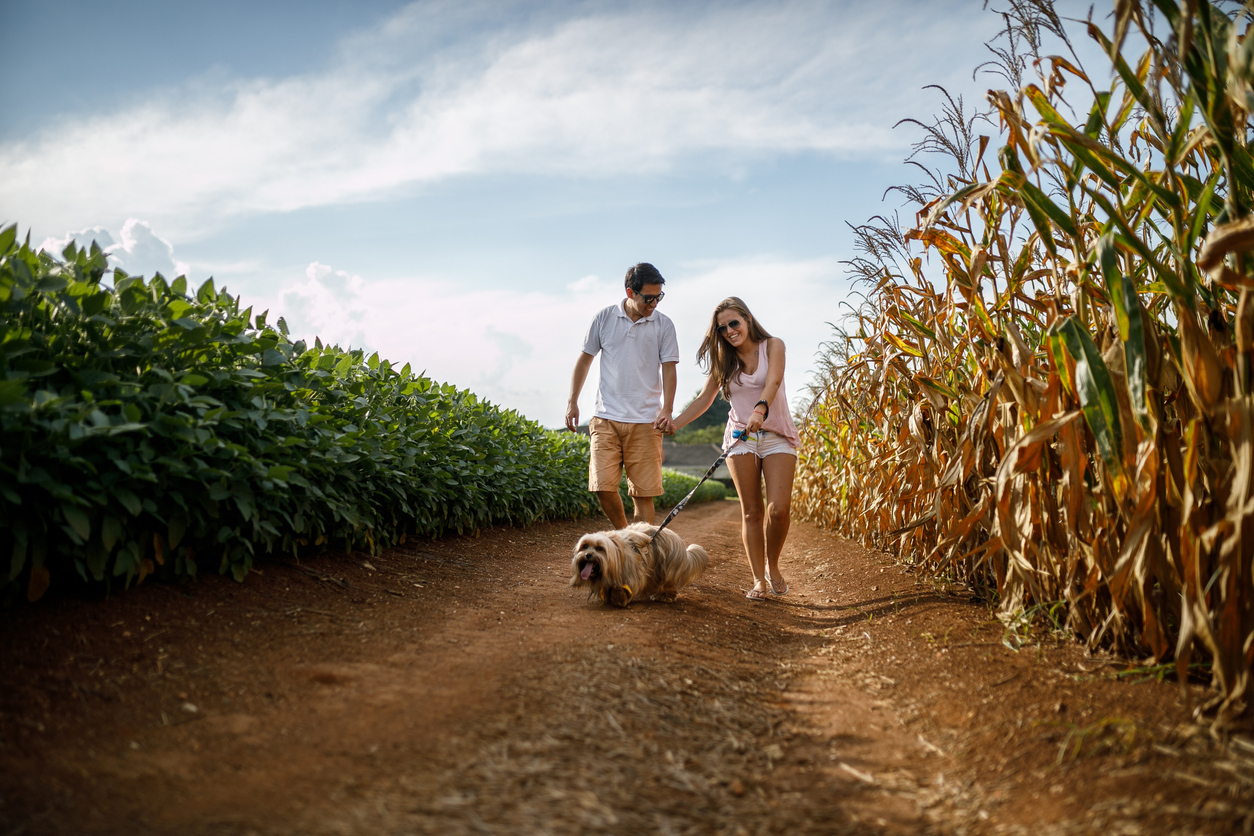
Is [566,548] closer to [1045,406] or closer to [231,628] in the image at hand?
[231,628]

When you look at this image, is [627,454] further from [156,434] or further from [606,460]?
[156,434]

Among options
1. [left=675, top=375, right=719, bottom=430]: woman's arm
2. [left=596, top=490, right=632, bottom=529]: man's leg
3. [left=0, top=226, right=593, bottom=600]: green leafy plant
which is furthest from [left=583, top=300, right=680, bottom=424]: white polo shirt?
[left=0, top=226, right=593, bottom=600]: green leafy plant

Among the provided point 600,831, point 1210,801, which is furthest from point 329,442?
point 1210,801

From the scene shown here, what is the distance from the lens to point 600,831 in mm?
1503

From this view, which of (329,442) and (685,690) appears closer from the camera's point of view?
(685,690)

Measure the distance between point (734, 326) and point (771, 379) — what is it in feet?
1.54

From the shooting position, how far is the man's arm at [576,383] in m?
5.28

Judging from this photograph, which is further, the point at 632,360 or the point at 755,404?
the point at 632,360

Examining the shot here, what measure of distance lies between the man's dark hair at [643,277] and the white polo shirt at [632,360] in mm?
241

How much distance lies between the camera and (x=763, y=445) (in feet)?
14.7

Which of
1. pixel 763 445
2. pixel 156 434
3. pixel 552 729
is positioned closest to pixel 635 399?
pixel 763 445

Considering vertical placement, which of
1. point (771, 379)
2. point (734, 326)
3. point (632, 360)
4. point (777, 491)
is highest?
point (734, 326)

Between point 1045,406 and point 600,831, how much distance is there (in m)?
2.17

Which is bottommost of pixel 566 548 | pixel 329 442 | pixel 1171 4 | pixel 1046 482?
pixel 566 548
